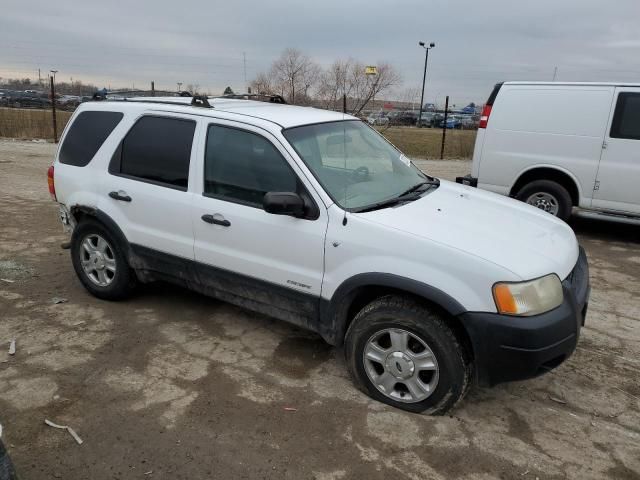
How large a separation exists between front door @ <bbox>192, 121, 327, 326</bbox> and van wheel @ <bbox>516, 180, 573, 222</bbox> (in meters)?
4.99

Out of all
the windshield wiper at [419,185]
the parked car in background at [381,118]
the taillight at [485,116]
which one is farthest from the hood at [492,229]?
the parked car in background at [381,118]

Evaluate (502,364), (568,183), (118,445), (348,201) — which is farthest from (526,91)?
(118,445)

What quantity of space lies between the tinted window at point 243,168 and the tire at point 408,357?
3.39 ft

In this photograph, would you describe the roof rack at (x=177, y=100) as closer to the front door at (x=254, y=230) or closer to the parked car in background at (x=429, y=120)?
the front door at (x=254, y=230)

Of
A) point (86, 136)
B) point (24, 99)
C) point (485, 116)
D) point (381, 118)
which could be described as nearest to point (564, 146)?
point (485, 116)

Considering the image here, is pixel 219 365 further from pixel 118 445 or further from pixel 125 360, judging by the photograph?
pixel 118 445

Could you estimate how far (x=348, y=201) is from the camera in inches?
133

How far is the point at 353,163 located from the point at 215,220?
1101 millimetres

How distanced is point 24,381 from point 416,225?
279 centimetres

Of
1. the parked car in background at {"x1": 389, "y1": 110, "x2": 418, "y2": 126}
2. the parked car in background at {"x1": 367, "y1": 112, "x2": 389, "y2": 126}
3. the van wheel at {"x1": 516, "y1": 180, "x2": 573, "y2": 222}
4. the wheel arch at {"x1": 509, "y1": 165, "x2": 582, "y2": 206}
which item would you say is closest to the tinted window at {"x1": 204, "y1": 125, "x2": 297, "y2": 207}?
the van wheel at {"x1": 516, "y1": 180, "x2": 573, "y2": 222}

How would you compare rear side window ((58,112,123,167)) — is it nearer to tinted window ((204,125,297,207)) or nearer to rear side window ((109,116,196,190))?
rear side window ((109,116,196,190))

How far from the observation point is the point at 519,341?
278 centimetres

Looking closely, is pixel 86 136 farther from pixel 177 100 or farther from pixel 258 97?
pixel 258 97

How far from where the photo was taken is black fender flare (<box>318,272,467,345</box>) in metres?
2.89
